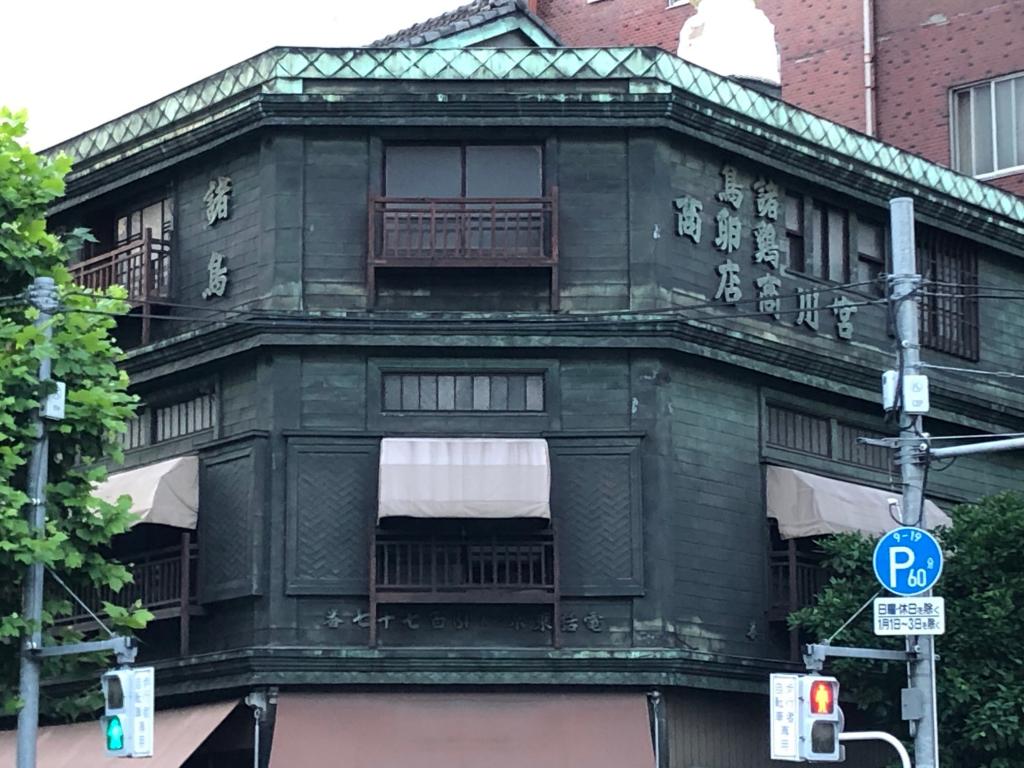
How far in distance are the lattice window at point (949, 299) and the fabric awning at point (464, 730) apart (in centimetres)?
874

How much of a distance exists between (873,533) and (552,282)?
5.76 metres

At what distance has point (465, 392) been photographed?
27.6 m

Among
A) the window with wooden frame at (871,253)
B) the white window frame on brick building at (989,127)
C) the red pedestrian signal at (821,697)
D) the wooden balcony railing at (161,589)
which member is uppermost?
the white window frame on brick building at (989,127)

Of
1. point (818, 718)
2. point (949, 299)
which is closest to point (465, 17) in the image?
point (949, 299)

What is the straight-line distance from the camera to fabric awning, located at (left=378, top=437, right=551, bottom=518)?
26.4 meters

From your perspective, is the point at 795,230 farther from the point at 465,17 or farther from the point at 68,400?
the point at 68,400

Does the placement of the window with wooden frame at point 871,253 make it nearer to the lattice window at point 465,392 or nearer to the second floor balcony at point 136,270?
the lattice window at point 465,392

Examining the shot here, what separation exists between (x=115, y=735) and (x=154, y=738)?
5.76 meters

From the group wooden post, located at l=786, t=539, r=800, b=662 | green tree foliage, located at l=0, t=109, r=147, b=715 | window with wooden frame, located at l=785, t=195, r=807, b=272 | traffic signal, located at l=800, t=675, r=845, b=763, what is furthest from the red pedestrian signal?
window with wooden frame, located at l=785, t=195, r=807, b=272

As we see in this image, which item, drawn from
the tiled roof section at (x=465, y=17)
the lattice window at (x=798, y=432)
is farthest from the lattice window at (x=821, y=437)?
the tiled roof section at (x=465, y=17)

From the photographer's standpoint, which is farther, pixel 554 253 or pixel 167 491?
pixel 167 491

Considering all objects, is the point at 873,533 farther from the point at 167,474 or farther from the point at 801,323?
the point at 167,474

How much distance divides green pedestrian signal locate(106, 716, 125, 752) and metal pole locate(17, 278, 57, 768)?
1185 mm

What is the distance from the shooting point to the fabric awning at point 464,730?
85.8 feet
